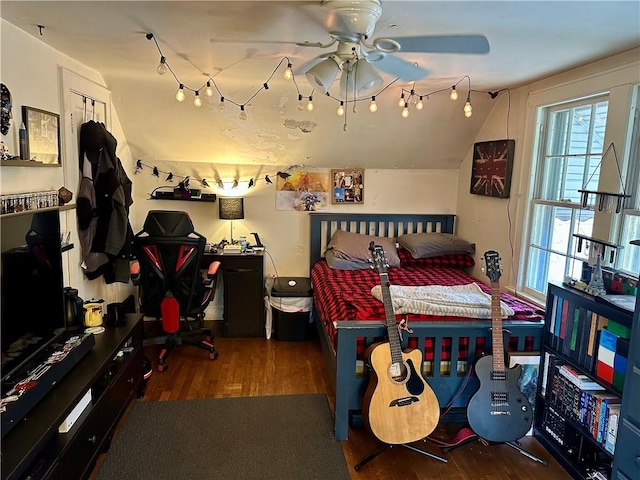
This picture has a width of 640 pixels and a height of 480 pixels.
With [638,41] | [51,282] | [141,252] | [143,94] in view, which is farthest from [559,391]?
[143,94]

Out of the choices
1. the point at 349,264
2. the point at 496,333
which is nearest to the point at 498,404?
the point at 496,333

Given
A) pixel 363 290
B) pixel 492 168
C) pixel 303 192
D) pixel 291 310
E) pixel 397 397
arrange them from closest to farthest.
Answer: pixel 397 397, pixel 363 290, pixel 492 168, pixel 291 310, pixel 303 192

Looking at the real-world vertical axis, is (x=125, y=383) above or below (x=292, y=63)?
below

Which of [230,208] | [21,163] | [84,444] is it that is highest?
[21,163]

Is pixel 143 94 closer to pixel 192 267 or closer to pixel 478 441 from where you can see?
pixel 192 267

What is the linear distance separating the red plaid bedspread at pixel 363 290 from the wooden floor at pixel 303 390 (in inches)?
18.6

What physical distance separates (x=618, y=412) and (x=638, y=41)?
1810mm

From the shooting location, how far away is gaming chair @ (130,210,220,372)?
3.26 metres

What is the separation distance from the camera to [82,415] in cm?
201

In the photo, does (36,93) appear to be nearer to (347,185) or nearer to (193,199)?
(193,199)

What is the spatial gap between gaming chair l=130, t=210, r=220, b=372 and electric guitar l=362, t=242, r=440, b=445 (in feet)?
5.36

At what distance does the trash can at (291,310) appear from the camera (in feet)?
12.8

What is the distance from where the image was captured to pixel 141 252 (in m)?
3.26

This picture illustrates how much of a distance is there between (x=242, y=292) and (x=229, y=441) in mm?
1627
